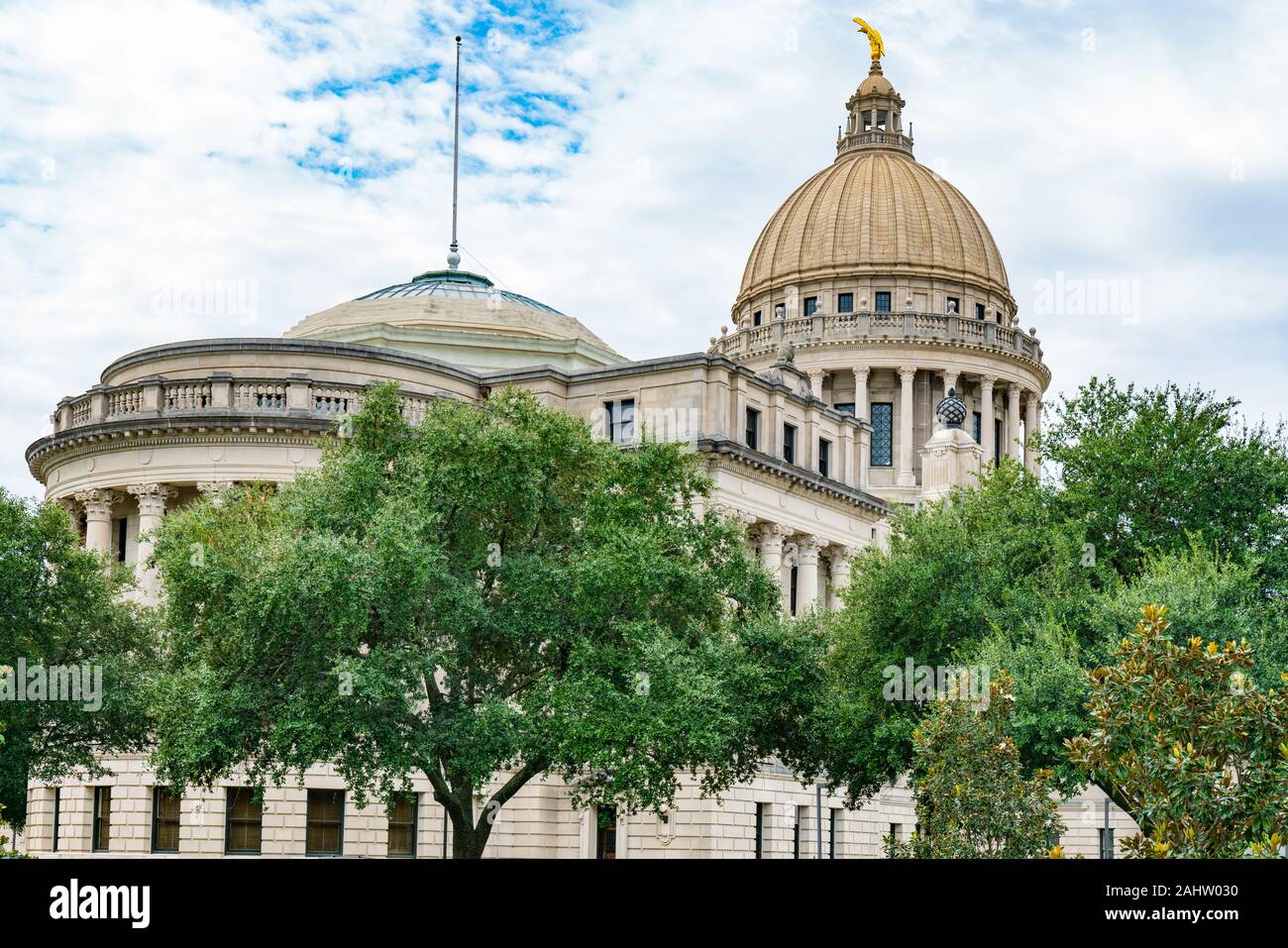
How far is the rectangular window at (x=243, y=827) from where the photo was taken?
5088 cm

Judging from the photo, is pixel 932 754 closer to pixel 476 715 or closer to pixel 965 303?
pixel 476 715

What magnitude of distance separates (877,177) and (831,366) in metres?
15.7

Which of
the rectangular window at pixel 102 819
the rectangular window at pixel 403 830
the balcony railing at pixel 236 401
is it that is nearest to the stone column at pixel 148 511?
the balcony railing at pixel 236 401

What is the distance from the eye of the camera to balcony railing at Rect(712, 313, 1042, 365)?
100000 mm

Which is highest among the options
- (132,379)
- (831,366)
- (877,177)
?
(877,177)

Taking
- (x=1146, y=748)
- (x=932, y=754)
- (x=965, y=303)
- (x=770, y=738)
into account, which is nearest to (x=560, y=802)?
(x=770, y=738)

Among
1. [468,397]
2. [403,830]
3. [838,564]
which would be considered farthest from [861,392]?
[403,830]

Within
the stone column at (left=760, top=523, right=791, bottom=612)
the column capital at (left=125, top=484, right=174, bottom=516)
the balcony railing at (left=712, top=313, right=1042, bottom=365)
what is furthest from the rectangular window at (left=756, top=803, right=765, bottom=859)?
the balcony railing at (left=712, top=313, right=1042, bottom=365)

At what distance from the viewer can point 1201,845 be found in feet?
66.5

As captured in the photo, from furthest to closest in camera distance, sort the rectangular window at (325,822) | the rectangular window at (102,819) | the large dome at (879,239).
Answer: the large dome at (879,239) < the rectangular window at (102,819) < the rectangular window at (325,822)

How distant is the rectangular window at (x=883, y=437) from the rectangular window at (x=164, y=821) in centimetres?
5694

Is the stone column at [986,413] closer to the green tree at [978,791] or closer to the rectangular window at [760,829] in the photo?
the rectangular window at [760,829]

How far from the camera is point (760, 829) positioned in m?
56.2
